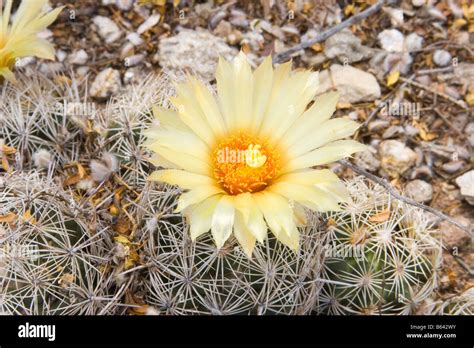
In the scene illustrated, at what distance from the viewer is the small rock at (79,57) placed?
2.13 m

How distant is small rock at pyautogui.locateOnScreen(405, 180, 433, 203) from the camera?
6.55ft

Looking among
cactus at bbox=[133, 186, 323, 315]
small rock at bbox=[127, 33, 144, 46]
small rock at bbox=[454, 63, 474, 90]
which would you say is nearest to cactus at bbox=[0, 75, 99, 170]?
cactus at bbox=[133, 186, 323, 315]

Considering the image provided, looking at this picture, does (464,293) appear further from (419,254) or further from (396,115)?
(396,115)

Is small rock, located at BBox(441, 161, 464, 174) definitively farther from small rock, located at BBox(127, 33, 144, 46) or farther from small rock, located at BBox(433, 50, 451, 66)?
small rock, located at BBox(127, 33, 144, 46)

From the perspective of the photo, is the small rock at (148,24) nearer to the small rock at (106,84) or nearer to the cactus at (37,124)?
the small rock at (106,84)

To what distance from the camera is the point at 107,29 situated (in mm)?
2154

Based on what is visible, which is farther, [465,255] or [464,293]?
[465,255]

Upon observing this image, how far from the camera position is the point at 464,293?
1.70 meters

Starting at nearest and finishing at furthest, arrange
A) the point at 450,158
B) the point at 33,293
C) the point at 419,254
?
the point at 33,293
the point at 419,254
the point at 450,158

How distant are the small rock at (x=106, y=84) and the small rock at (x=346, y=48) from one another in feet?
2.10

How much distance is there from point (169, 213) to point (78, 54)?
0.87 m

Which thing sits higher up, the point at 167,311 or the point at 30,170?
the point at 30,170
